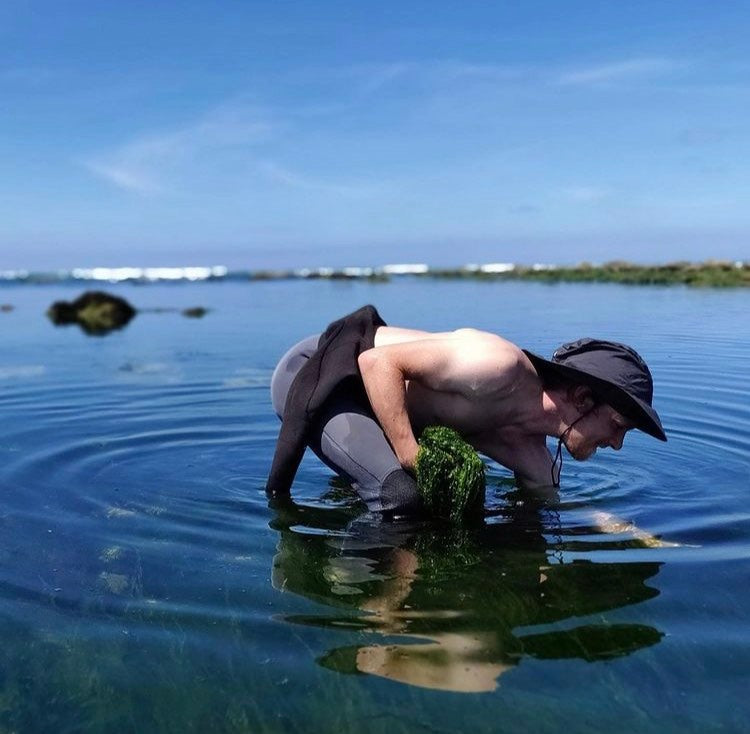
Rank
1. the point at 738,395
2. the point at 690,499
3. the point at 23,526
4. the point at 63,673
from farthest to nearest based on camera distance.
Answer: the point at 738,395 < the point at 690,499 < the point at 23,526 < the point at 63,673

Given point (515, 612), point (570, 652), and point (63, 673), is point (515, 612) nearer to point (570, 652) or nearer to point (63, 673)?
point (570, 652)

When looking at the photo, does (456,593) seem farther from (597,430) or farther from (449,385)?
(597,430)

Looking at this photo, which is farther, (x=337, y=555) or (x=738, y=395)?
(x=738, y=395)

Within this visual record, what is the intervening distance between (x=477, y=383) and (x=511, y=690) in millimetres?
2469

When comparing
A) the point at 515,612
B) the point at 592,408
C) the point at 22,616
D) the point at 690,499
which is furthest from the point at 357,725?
the point at 690,499

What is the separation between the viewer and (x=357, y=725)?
3.53m

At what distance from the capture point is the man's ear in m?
5.99

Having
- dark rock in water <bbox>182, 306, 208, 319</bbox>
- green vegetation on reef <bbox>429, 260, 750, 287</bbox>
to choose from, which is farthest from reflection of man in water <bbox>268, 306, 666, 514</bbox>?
green vegetation on reef <bbox>429, 260, 750, 287</bbox>

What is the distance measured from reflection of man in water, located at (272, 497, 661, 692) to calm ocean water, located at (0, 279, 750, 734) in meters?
0.02

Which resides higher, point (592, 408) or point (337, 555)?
point (592, 408)

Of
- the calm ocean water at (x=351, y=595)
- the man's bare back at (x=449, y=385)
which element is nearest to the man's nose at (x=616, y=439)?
the man's bare back at (x=449, y=385)

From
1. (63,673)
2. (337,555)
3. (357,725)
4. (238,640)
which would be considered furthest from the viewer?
(337,555)

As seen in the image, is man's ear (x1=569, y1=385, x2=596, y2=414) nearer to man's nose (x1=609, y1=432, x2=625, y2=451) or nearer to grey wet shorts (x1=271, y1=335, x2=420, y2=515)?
man's nose (x1=609, y1=432, x2=625, y2=451)

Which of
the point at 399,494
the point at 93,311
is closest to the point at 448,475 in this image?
the point at 399,494
